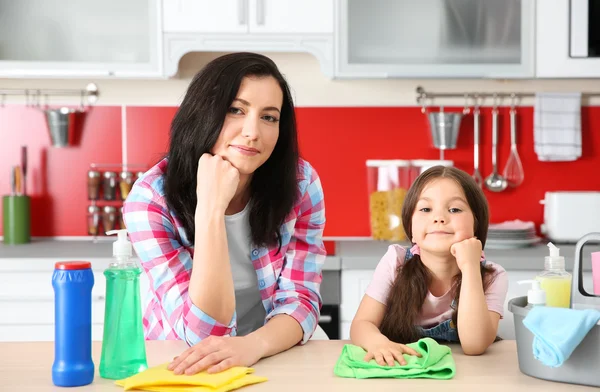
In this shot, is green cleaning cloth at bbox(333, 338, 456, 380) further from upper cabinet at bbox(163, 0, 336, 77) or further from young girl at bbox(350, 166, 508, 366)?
upper cabinet at bbox(163, 0, 336, 77)

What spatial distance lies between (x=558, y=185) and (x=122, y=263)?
2.37m

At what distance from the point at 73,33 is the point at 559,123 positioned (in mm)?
1883

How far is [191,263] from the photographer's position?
1553 mm

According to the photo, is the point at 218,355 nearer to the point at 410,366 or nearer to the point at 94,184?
the point at 410,366

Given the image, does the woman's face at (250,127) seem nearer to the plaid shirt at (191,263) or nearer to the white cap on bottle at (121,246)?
the plaid shirt at (191,263)

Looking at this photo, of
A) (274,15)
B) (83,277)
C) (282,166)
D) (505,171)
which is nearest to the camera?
(83,277)

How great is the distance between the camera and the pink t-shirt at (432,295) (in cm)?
152

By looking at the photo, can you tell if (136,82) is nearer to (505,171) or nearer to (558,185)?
(505,171)

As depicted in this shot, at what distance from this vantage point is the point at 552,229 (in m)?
2.92

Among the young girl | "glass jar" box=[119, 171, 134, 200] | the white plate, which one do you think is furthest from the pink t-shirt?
"glass jar" box=[119, 171, 134, 200]

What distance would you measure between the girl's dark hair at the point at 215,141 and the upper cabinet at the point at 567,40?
1.50 meters

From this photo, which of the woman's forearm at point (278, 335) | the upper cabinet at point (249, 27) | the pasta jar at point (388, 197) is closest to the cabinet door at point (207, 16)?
the upper cabinet at point (249, 27)

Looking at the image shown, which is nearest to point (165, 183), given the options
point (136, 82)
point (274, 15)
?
point (274, 15)

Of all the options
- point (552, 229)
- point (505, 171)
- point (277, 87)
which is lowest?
point (552, 229)
